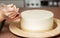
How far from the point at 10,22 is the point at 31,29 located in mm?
151

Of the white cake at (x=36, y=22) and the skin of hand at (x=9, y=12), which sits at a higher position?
the skin of hand at (x=9, y=12)

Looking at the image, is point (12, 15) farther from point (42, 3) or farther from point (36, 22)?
point (42, 3)

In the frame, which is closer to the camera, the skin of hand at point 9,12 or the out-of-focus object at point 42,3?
the skin of hand at point 9,12

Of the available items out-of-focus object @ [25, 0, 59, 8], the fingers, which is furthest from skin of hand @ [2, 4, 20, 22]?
out-of-focus object @ [25, 0, 59, 8]

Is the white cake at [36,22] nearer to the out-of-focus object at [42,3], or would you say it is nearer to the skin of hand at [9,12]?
the skin of hand at [9,12]

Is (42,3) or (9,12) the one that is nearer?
(9,12)

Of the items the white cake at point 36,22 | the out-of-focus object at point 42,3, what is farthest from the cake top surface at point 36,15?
the out-of-focus object at point 42,3

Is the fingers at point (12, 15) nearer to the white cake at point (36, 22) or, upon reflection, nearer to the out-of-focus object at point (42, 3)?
the white cake at point (36, 22)

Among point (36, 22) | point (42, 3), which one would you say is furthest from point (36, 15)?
point (42, 3)

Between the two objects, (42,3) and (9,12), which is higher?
(9,12)

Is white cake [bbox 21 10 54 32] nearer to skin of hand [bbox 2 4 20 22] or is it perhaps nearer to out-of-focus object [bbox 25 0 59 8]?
skin of hand [bbox 2 4 20 22]

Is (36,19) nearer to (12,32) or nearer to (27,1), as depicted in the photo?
(12,32)

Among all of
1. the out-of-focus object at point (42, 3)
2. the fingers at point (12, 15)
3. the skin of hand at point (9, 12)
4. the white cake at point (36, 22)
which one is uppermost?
the skin of hand at point (9, 12)

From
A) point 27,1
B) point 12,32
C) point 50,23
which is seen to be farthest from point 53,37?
point 27,1
